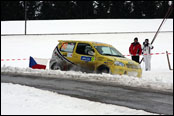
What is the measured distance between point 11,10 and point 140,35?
36.1 metres

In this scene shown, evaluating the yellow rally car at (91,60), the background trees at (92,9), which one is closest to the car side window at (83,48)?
the yellow rally car at (91,60)

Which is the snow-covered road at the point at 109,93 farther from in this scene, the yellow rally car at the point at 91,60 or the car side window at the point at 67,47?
the car side window at the point at 67,47

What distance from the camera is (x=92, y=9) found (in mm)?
69812

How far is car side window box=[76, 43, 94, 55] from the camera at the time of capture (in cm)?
1259

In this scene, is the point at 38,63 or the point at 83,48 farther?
Result: the point at 38,63

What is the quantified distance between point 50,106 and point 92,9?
210ft

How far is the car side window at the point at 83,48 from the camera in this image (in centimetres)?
1259

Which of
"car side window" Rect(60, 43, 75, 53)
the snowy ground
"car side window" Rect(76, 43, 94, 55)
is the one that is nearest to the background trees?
the snowy ground

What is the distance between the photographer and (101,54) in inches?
480

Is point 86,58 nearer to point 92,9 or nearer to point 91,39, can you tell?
point 91,39

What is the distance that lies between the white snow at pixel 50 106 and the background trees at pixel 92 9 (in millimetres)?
60059

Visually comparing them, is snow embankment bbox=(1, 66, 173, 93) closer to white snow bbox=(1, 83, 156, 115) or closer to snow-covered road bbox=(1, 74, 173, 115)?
snow-covered road bbox=(1, 74, 173, 115)

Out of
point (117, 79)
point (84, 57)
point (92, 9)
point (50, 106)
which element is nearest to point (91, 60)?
point (84, 57)

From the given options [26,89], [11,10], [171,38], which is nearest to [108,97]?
[26,89]
